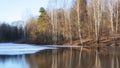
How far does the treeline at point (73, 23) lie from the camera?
51822mm

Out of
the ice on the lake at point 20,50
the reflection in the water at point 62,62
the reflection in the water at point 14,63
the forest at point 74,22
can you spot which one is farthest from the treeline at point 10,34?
the reflection in the water at point 14,63

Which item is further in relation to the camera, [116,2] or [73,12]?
[73,12]

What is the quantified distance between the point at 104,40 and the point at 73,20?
14331 mm

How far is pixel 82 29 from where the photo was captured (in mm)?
55094

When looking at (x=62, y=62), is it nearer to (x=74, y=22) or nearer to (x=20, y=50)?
(x=20, y=50)

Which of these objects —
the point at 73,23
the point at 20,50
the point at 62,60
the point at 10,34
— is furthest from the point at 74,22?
the point at 10,34

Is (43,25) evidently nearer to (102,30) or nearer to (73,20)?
(73,20)

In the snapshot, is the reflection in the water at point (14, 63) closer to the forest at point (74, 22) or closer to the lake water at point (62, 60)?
the lake water at point (62, 60)

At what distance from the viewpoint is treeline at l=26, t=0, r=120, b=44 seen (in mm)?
51822

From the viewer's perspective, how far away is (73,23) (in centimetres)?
5653

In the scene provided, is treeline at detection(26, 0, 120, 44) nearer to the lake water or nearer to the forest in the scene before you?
the forest

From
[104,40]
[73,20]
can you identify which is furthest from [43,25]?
[104,40]

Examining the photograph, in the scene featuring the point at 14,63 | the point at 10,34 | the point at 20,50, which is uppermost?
the point at 10,34

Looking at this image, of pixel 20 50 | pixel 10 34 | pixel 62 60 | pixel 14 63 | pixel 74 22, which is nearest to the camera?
pixel 14 63
